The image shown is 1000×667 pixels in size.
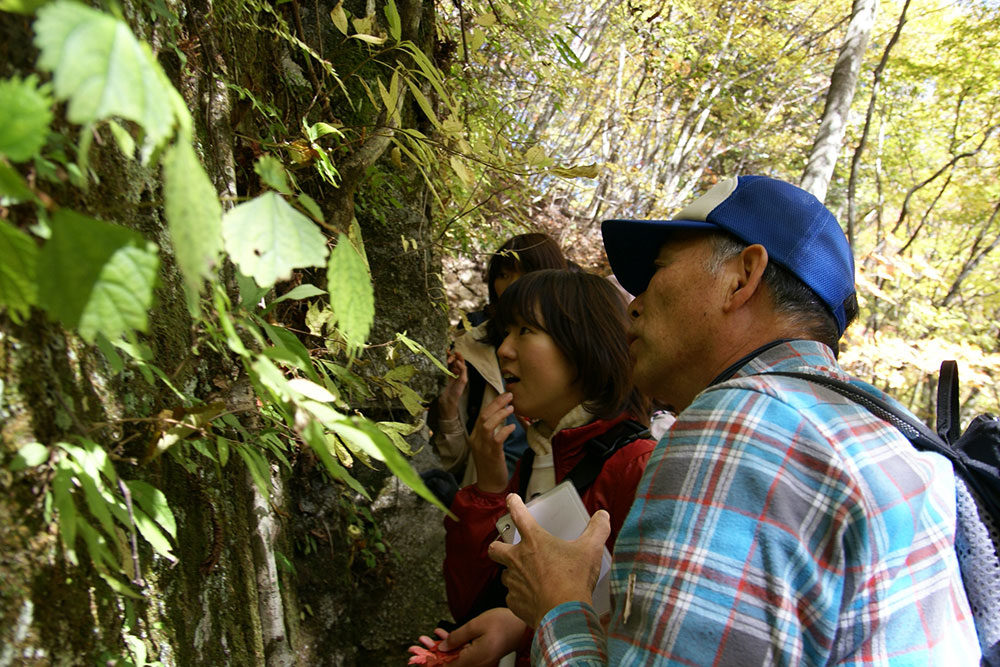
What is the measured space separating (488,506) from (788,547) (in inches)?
61.6

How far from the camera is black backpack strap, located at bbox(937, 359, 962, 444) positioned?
1552mm

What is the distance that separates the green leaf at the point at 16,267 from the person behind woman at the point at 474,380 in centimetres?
260

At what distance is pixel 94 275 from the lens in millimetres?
600

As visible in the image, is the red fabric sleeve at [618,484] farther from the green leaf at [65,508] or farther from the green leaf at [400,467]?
the green leaf at [65,508]

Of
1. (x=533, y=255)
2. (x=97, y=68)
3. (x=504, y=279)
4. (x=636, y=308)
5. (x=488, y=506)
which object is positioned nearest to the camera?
(x=97, y=68)

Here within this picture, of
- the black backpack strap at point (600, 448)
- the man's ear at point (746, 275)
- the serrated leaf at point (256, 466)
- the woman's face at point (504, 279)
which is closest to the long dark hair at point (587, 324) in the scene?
the black backpack strap at point (600, 448)

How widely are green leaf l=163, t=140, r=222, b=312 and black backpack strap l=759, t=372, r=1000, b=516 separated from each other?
1124 mm

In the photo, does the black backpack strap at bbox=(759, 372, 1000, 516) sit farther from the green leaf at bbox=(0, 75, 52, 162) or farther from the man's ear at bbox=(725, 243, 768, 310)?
the green leaf at bbox=(0, 75, 52, 162)

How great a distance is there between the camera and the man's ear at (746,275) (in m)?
1.50

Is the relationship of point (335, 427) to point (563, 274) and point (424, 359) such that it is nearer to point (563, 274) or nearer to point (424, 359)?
point (563, 274)

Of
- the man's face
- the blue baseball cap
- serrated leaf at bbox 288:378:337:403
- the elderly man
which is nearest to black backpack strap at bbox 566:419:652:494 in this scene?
the man's face

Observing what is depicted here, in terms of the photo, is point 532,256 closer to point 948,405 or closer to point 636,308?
point 636,308

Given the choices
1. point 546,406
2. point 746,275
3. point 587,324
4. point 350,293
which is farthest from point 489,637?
point 350,293

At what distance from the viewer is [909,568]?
1.16m
